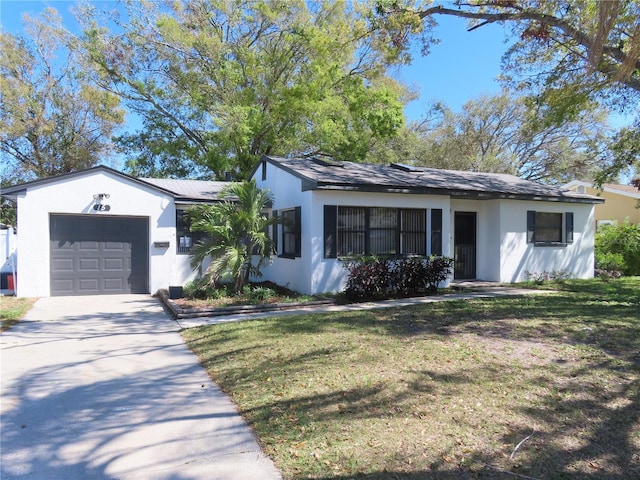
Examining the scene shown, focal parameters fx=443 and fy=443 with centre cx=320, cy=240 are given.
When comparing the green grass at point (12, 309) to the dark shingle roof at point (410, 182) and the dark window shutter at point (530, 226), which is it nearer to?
the dark shingle roof at point (410, 182)

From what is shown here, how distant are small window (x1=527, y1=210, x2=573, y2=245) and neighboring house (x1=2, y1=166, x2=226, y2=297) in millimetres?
10163

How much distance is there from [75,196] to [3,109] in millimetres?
14282

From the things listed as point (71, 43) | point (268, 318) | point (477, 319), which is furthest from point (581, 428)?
point (71, 43)

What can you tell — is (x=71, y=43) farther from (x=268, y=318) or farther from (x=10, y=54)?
(x=268, y=318)

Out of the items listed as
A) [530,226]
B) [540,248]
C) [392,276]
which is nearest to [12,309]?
[392,276]

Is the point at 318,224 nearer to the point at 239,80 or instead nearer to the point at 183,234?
the point at 183,234

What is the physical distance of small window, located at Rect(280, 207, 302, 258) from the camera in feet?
37.5

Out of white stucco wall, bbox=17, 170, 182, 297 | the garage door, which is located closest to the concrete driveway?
white stucco wall, bbox=17, 170, 182, 297

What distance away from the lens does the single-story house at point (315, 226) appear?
438 inches

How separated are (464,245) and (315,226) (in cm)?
556

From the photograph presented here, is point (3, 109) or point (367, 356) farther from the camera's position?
point (3, 109)

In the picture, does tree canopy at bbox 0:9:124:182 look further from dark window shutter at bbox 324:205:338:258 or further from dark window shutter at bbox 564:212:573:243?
dark window shutter at bbox 564:212:573:243

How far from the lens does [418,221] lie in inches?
472

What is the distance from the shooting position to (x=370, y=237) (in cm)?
1143
